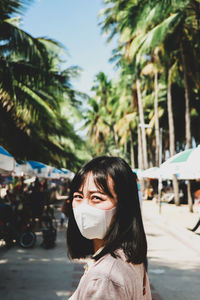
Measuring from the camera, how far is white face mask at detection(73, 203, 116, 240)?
4.44 feet

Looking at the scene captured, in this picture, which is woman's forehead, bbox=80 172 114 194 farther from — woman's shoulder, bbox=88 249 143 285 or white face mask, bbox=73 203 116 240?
→ woman's shoulder, bbox=88 249 143 285

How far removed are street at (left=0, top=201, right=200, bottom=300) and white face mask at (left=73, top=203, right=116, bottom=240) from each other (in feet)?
12.6

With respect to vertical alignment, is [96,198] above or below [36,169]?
below

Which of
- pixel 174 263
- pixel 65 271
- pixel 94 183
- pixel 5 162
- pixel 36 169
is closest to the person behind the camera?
pixel 94 183

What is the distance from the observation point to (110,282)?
1074 millimetres

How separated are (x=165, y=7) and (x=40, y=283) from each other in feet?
42.5

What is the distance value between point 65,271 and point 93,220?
538 centimetres

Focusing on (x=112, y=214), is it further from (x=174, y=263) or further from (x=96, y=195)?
(x=174, y=263)

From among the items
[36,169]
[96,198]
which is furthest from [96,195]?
[36,169]

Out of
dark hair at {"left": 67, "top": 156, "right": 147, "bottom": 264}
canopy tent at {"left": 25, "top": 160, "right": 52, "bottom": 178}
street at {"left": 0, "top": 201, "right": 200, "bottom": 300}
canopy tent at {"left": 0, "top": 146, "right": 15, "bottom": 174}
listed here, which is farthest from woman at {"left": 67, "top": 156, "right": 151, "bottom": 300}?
canopy tent at {"left": 25, "top": 160, "right": 52, "bottom": 178}

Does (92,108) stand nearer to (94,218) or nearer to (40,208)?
(40,208)

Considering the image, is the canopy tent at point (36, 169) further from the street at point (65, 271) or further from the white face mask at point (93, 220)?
the white face mask at point (93, 220)

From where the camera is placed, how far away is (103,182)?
134cm

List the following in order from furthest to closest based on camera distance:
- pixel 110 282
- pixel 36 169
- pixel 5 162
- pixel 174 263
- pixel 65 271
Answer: pixel 36 169 < pixel 174 263 < pixel 5 162 < pixel 65 271 < pixel 110 282
